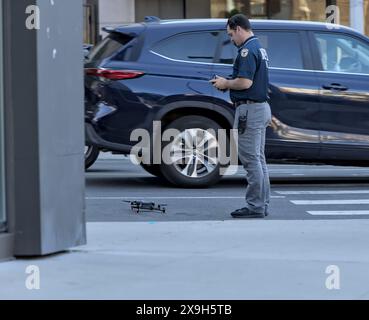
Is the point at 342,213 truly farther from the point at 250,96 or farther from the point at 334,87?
the point at 334,87

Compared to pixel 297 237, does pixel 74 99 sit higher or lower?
higher

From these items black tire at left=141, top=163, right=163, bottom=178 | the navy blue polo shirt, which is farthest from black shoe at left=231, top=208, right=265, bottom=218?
black tire at left=141, top=163, right=163, bottom=178

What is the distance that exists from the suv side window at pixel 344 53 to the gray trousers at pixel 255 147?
9.82 ft

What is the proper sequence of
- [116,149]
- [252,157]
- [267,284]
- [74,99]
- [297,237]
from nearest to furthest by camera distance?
[267,284]
[74,99]
[297,237]
[252,157]
[116,149]

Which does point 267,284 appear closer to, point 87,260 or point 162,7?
point 87,260

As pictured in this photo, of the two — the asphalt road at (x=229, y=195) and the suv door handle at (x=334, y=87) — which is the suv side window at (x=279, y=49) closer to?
the suv door handle at (x=334, y=87)

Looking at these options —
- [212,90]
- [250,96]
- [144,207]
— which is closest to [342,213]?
[250,96]

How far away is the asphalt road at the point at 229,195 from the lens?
9.38 metres

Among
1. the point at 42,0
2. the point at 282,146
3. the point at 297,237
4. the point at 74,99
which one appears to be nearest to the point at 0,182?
the point at 74,99

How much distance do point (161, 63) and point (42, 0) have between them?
180 inches

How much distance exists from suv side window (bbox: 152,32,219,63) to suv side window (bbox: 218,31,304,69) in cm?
15

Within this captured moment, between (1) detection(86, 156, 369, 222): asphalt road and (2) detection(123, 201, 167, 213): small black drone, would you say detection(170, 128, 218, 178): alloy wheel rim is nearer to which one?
(1) detection(86, 156, 369, 222): asphalt road

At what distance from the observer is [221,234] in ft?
26.8

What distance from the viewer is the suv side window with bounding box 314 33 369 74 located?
11.5 m
